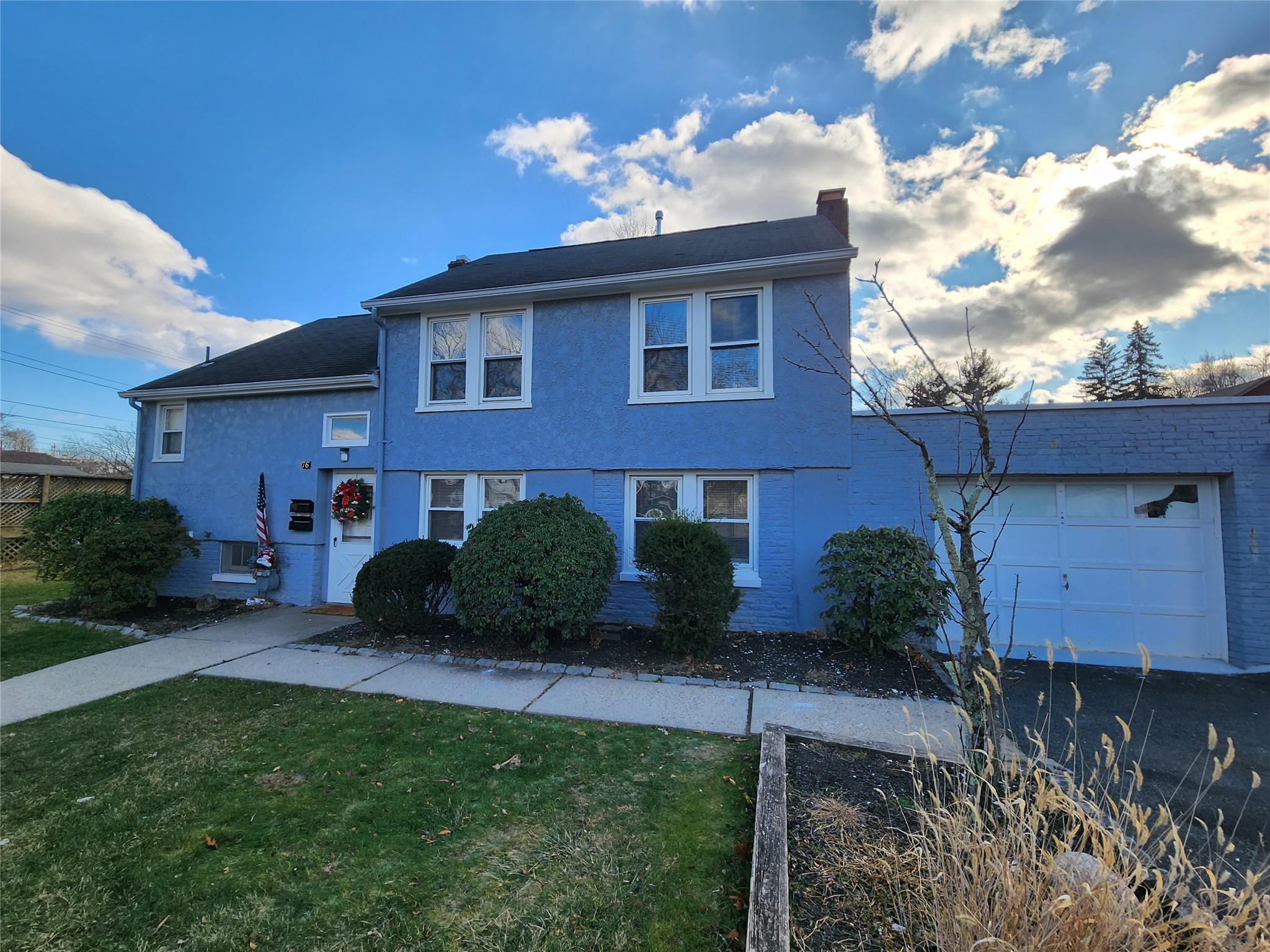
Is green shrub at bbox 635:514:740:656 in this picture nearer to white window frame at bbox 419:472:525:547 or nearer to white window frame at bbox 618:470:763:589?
white window frame at bbox 618:470:763:589

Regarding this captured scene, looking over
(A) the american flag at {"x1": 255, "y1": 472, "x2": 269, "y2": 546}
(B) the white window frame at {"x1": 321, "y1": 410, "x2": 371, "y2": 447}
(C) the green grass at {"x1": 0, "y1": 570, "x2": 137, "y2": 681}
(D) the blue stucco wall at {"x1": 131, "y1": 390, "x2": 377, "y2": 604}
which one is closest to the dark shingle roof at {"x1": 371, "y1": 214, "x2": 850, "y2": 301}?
(B) the white window frame at {"x1": 321, "y1": 410, "x2": 371, "y2": 447}

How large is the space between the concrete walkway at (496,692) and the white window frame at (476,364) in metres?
3.88

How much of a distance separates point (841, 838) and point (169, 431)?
41.4 ft

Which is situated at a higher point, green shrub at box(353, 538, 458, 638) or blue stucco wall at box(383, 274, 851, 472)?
blue stucco wall at box(383, 274, 851, 472)

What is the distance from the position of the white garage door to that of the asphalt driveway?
0.50 metres

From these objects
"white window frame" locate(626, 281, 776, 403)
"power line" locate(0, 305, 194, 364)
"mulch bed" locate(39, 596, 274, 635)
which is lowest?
"mulch bed" locate(39, 596, 274, 635)

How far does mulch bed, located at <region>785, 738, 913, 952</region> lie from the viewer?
192 cm

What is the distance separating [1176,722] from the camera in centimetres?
433

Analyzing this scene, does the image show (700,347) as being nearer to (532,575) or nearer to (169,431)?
(532,575)

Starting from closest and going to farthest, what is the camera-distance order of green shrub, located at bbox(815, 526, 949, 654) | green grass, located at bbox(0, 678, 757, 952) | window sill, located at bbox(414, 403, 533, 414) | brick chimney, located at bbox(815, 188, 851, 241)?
green grass, located at bbox(0, 678, 757, 952) → green shrub, located at bbox(815, 526, 949, 654) → window sill, located at bbox(414, 403, 533, 414) → brick chimney, located at bbox(815, 188, 851, 241)

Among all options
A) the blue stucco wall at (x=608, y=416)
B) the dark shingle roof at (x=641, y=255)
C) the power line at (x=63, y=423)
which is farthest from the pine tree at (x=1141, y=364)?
the power line at (x=63, y=423)

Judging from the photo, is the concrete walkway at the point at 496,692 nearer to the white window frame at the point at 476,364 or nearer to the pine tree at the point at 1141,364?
the white window frame at the point at 476,364

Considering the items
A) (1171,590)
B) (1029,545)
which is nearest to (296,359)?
(1029,545)

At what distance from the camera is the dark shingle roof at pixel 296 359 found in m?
8.89
